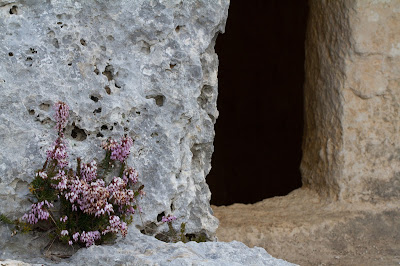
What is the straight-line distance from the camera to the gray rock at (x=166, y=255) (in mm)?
2629

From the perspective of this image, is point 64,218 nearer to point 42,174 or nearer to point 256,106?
point 42,174

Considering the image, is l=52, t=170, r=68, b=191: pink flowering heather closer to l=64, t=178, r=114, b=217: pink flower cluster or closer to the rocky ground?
l=64, t=178, r=114, b=217: pink flower cluster

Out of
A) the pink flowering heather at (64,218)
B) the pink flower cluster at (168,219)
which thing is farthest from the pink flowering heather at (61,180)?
the pink flower cluster at (168,219)

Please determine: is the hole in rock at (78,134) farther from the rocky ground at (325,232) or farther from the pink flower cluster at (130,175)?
the rocky ground at (325,232)

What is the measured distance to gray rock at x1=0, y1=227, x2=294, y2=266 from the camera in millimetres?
2629

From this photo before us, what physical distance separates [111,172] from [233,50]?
5.31 metres

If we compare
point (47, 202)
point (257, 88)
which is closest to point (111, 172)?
point (47, 202)

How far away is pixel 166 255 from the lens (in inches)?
106

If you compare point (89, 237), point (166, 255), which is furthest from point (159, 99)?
point (166, 255)

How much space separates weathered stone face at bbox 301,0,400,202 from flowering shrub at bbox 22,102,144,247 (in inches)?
73.2

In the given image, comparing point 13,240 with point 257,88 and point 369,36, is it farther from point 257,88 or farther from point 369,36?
point 257,88

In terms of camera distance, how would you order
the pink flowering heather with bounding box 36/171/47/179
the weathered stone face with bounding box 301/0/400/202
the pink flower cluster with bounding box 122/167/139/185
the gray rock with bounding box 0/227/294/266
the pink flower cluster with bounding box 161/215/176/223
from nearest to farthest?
the gray rock with bounding box 0/227/294/266 → the pink flowering heather with bounding box 36/171/47/179 → the pink flower cluster with bounding box 122/167/139/185 → the pink flower cluster with bounding box 161/215/176/223 → the weathered stone face with bounding box 301/0/400/202

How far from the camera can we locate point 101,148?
313 centimetres

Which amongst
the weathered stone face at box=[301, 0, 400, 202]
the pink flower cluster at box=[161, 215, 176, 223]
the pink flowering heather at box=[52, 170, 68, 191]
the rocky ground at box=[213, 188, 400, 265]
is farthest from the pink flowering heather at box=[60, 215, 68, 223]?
the weathered stone face at box=[301, 0, 400, 202]
